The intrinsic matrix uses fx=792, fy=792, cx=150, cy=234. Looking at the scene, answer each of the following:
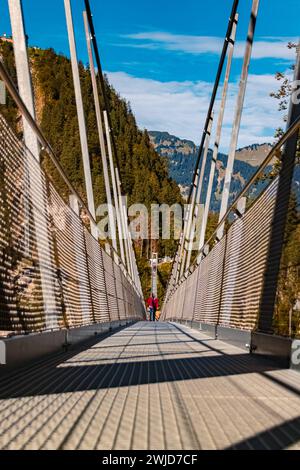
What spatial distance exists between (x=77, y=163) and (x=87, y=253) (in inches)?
4127

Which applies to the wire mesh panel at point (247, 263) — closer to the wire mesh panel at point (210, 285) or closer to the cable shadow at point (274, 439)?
the wire mesh panel at point (210, 285)

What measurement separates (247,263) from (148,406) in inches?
147

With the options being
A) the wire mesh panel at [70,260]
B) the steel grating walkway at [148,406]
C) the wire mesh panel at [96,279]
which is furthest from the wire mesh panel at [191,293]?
the steel grating walkway at [148,406]

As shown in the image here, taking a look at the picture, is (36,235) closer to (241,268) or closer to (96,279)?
(241,268)

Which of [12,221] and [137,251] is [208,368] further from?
[137,251]

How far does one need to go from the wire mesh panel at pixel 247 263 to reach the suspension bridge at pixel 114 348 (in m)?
0.01

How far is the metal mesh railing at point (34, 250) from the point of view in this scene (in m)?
4.05

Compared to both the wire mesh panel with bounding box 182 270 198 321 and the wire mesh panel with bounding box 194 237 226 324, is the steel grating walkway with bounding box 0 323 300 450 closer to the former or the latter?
the wire mesh panel with bounding box 194 237 226 324

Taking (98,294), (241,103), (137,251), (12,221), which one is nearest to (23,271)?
(12,221)

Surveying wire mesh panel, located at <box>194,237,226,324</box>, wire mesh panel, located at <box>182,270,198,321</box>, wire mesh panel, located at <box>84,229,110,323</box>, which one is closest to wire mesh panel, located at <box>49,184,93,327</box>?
wire mesh panel, located at <box>84,229,110,323</box>

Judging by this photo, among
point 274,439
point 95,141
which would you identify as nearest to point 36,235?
point 274,439

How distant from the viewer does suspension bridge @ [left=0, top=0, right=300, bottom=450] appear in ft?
7.97

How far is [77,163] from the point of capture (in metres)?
112

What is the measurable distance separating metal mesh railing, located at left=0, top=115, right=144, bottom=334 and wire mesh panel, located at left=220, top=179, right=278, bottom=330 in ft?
4.69
